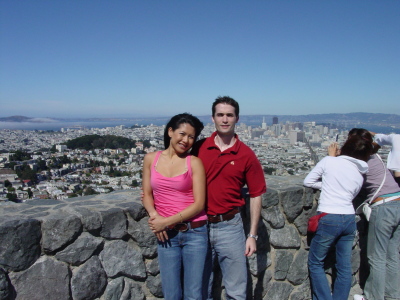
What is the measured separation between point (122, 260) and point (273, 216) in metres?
1.38

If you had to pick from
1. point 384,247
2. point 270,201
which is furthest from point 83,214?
point 384,247

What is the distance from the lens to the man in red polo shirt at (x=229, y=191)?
1952 millimetres

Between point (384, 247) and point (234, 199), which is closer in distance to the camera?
point (234, 199)

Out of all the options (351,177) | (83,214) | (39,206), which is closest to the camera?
(83,214)

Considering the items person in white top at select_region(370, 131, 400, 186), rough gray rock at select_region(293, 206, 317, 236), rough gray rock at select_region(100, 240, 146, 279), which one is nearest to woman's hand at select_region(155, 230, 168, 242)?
rough gray rock at select_region(100, 240, 146, 279)

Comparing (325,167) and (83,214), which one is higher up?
(325,167)

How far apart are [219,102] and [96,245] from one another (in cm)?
129

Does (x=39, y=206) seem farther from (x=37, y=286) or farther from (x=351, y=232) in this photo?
(x=351, y=232)

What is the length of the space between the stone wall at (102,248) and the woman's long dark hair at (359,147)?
557 millimetres

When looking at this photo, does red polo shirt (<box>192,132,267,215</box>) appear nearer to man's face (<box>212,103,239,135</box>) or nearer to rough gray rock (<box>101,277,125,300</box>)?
man's face (<box>212,103,239,135</box>)

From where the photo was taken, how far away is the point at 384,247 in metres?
2.67

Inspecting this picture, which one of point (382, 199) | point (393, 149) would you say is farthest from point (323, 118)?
point (382, 199)

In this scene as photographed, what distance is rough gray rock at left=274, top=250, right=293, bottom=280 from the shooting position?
2.78 meters

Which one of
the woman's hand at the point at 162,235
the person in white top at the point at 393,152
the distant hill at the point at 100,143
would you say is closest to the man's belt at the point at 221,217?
the woman's hand at the point at 162,235
